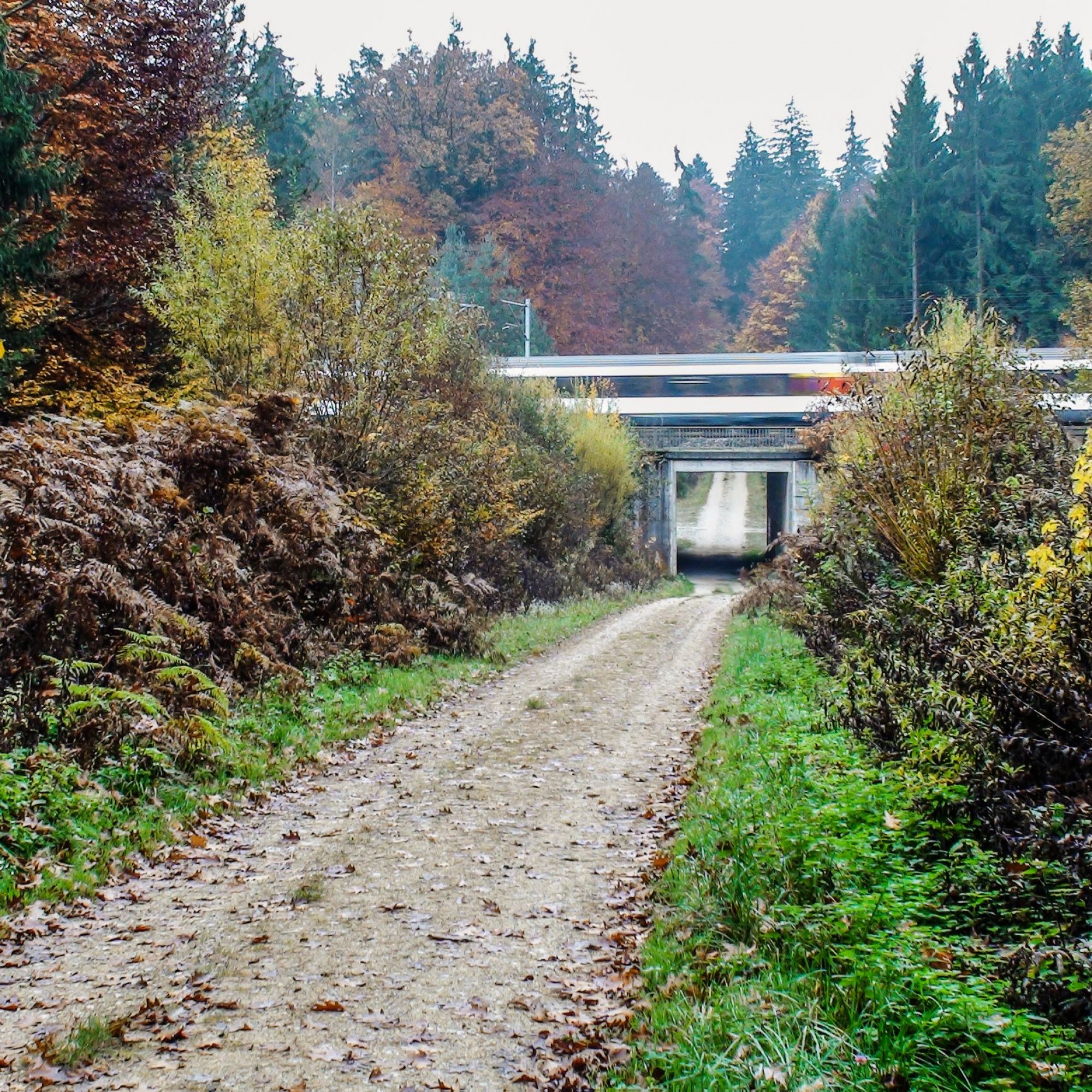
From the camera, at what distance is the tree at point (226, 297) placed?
14953 millimetres

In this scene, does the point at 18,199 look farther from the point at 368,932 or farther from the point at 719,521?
the point at 719,521

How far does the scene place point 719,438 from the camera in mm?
39625

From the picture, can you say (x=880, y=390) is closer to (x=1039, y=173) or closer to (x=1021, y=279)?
(x=1021, y=279)

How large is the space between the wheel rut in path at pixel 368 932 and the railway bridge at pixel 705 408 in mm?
30834

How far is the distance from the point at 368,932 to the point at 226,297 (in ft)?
39.3

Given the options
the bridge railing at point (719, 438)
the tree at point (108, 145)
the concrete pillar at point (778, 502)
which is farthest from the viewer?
the concrete pillar at point (778, 502)

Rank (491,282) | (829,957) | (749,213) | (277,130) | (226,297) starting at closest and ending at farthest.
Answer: (829,957) < (226,297) < (277,130) < (491,282) < (749,213)

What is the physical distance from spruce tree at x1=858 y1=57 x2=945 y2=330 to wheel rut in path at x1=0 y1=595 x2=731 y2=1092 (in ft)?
175

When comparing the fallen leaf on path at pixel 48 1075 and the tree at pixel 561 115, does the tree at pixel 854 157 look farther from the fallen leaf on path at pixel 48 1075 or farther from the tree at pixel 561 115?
the fallen leaf on path at pixel 48 1075

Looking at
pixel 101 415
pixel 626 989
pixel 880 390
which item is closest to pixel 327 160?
pixel 101 415

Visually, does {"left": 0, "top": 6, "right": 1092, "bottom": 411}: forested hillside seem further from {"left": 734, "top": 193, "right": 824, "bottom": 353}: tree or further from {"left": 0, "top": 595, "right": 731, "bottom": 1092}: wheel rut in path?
{"left": 0, "top": 595, "right": 731, "bottom": 1092}: wheel rut in path

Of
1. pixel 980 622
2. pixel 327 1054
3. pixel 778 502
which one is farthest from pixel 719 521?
pixel 327 1054

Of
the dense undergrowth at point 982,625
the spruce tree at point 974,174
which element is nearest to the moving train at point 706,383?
the spruce tree at point 974,174

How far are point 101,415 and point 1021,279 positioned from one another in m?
49.1
